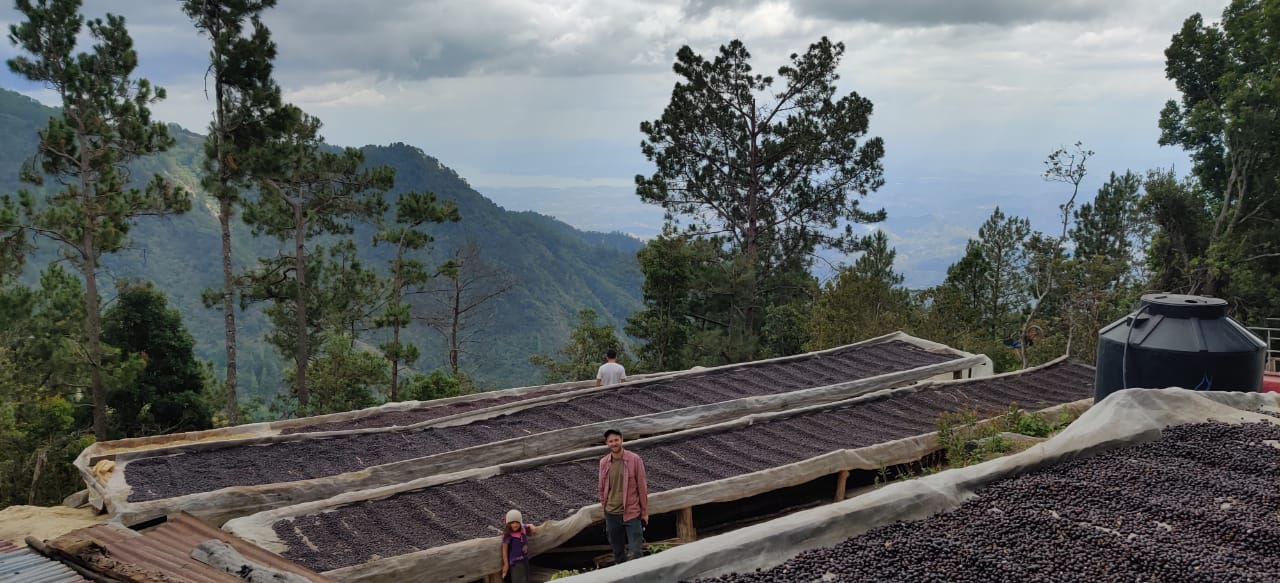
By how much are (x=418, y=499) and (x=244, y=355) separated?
214 ft

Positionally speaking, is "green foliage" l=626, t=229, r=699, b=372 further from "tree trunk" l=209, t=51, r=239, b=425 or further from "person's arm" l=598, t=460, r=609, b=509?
"person's arm" l=598, t=460, r=609, b=509

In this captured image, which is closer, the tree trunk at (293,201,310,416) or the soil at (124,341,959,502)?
the soil at (124,341,959,502)

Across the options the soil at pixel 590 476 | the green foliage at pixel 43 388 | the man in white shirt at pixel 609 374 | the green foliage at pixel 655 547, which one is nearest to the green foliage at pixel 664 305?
the man in white shirt at pixel 609 374

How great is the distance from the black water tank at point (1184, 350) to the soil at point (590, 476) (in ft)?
7.65

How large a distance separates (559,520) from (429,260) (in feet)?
238

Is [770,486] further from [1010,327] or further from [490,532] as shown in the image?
[1010,327]

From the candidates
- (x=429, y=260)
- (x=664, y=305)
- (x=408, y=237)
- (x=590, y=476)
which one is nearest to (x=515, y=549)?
(x=590, y=476)

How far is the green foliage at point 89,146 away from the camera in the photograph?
15188 millimetres

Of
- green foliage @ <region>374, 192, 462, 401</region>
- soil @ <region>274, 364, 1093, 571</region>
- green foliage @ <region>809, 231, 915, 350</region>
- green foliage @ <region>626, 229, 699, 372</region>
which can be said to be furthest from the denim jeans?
green foliage @ <region>626, 229, 699, 372</region>

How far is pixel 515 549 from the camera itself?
746 centimetres

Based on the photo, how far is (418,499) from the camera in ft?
27.5

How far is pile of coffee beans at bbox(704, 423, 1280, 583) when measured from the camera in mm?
4660

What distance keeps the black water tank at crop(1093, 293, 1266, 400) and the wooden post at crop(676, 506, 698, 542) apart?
5056 millimetres

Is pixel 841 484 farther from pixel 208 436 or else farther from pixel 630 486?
pixel 208 436
